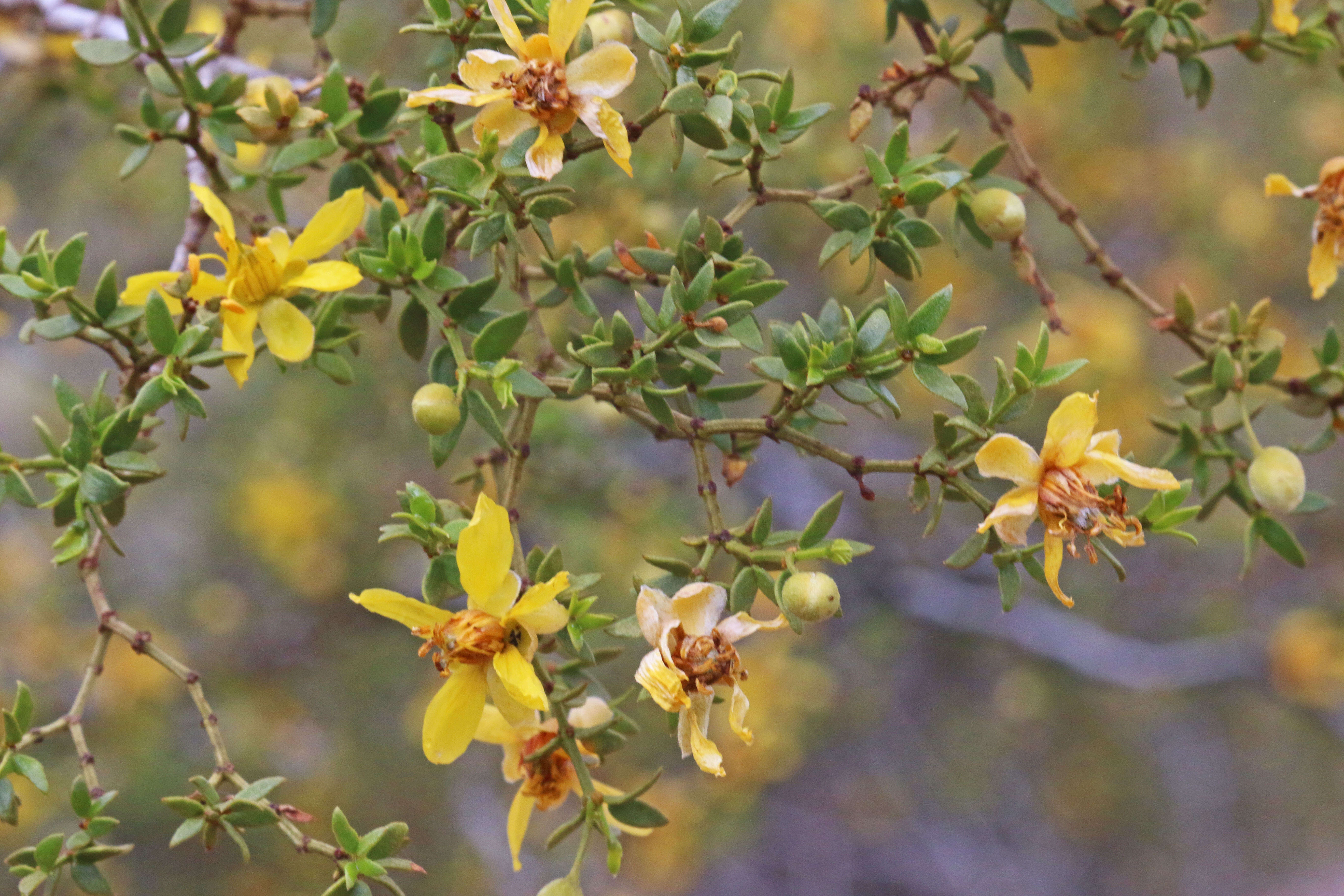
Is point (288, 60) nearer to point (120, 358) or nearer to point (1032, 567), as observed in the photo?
point (120, 358)

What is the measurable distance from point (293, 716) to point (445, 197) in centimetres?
344

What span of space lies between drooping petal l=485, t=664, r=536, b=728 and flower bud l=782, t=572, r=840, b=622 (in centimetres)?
28

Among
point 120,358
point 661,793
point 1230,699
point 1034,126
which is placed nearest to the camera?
point 120,358

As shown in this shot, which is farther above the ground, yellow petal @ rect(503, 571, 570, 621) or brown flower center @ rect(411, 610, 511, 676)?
yellow petal @ rect(503, 571, 570, 621)

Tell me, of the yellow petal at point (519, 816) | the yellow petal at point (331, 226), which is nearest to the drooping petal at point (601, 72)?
the yellow petal at point (331, 226)

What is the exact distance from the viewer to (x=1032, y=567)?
1.01 m

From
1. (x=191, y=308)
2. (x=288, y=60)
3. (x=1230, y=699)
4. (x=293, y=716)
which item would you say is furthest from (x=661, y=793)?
(x=1230, y=699)

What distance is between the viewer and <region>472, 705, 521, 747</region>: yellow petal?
3.69ft

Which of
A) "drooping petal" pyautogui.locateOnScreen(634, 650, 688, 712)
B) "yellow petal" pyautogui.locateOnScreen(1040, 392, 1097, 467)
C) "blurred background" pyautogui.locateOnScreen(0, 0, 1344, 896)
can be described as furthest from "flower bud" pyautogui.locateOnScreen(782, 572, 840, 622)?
"blurred background" pyautogui.locateOnScreen(0, 0, 1344, 896)

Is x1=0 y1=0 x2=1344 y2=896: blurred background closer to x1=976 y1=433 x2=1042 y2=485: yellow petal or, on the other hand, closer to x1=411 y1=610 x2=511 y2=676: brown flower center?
x1=411 y1=610 x2=511 y2=676: brown flower center

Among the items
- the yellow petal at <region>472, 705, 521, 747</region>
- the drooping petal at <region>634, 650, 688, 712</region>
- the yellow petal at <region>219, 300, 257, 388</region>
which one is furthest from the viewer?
the yellow petal at <region>472, 705, 521, 747</region>

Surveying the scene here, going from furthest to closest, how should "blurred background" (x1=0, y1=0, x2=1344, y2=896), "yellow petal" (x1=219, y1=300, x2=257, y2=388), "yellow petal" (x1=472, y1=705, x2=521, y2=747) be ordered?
1. "blurred background" (x1=0, y1=0, x2=1344, y2=896)
2. "yellow petal" (x1=472, y1=705, x2=521, y2=747)
3. "yellow petal" (x1=219, y1=300, x2=257, y2=388)

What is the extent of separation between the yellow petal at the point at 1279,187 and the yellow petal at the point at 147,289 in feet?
4.45

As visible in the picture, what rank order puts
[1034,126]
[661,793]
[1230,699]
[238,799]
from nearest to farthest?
[238,799], [661,793], [1034,126], [1230,699]
